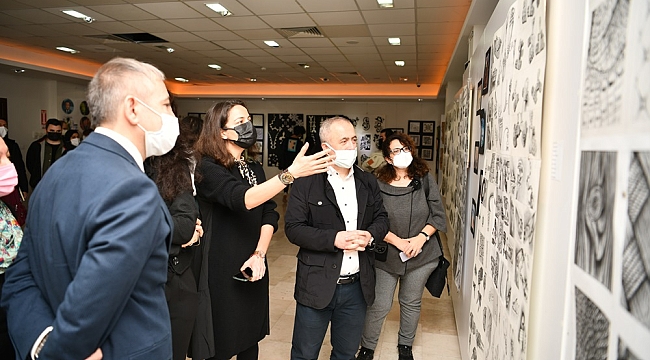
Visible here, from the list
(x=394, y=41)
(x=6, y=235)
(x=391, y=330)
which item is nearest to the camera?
(x=6, y=235)

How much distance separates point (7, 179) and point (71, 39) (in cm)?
793

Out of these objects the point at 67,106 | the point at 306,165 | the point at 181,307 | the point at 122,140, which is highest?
the point at 67,106

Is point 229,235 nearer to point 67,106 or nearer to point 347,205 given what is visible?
point 347,205

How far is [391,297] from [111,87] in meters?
2.60

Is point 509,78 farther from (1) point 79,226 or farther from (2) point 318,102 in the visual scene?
(2) point 318,102

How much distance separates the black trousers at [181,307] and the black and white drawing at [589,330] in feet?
5.73

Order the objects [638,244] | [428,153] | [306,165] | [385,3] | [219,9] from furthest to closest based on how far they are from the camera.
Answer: [428,153] < [219,9] < [385,3] < [306,165] < [638,244]

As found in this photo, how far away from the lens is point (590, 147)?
0.93m

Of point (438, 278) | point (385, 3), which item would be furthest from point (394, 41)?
point (438, 278)

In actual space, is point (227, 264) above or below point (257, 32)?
below

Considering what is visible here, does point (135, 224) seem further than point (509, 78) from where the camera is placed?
No

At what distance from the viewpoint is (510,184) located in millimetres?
1707

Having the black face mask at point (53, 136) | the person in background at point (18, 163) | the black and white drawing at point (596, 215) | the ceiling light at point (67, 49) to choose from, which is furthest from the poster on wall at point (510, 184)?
the ceiling light at point (67, 49)

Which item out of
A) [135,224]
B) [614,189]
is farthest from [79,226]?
[614,189]
